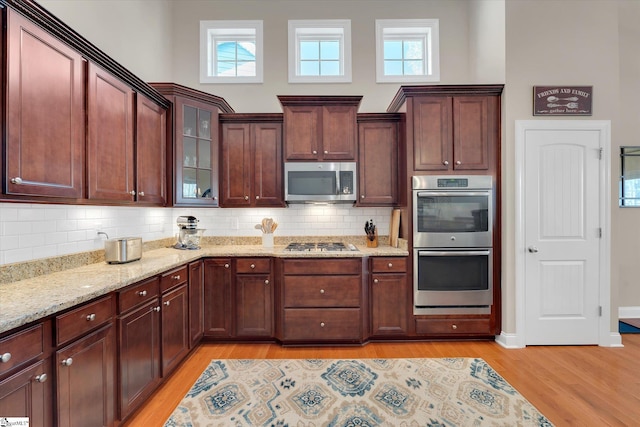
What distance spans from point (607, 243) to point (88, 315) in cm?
444

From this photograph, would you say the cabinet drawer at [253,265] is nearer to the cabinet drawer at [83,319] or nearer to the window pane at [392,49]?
the cabinet drawer at [83,319]

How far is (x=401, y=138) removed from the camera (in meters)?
3.33

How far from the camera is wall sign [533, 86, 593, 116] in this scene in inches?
116

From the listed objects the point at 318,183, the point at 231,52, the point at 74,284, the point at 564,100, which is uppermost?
the point at 231,52

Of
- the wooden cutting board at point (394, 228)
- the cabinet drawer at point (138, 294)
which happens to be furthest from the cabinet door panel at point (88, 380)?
the wooden cutting board at point (394, 228)

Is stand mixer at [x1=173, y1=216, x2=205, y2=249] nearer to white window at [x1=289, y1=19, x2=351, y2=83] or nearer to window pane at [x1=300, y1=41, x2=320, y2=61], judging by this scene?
white window at [x1=289, y1=19, x2=351, y2=83]

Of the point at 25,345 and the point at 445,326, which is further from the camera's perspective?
the point at 445,326

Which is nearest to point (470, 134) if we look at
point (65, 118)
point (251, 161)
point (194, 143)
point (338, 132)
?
point (338, 132)

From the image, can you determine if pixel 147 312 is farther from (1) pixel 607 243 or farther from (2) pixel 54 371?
(1) pixel 607 243

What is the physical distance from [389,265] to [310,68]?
285cm

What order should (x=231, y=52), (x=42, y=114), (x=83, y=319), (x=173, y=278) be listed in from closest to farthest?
(x=83, y=319) < (x=42, y=114) < (x=173, y=278) < (x=231, y=52)

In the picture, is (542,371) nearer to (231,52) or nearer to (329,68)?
(329,68)

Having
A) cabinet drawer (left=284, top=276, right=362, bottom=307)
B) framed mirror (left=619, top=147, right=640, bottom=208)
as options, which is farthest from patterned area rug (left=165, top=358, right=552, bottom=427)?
framed mirror (left=619, top=147, right=640, bottom=208)

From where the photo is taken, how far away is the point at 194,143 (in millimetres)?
3199
